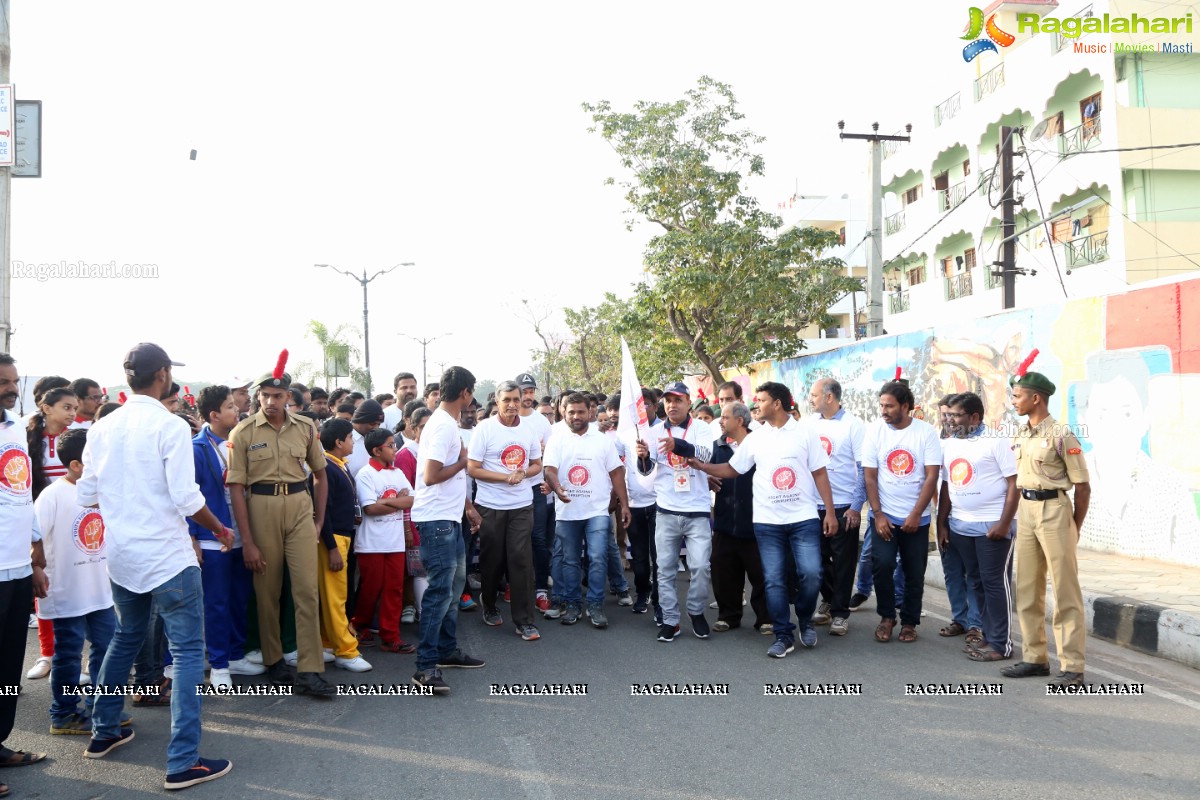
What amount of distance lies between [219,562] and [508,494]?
6.93 ft

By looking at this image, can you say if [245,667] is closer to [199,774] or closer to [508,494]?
[199,774]

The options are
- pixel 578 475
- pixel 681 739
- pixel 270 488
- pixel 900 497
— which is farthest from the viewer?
pixel 578 475

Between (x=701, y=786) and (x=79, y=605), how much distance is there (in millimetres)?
3483

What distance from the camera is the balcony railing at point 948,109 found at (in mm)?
29594

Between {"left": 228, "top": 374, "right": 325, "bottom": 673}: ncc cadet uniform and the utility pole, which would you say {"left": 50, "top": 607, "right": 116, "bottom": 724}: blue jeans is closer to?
{"left": 228, "top": 374, "right": 325, "bottom": 673}: ncc cadet uniform

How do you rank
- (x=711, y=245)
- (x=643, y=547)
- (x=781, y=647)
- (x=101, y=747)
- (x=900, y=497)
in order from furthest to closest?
(x=711, y=245), (x=643, y=547), (x=900, y=497), (x=781, y=647), (x=101, y=747)

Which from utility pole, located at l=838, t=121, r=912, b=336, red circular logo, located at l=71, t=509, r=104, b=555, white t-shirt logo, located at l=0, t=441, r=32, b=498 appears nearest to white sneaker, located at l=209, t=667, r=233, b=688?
red circular logo, located at l=71, t=509, r=104, b=555

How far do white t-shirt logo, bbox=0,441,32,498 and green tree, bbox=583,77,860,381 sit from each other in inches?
556

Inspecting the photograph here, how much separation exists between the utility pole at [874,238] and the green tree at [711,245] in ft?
5.23

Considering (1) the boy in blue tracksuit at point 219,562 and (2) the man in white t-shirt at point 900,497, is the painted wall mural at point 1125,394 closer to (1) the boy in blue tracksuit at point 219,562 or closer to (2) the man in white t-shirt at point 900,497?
(2) the man in white t-shirt at point 900,497

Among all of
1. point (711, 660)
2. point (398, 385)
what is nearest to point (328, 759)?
point (711, 660)

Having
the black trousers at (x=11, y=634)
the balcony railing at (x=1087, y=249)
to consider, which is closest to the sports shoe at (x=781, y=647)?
the black trousers at (x=11, y=634)

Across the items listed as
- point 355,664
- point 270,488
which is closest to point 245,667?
point 355,664

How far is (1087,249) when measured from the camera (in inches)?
936
